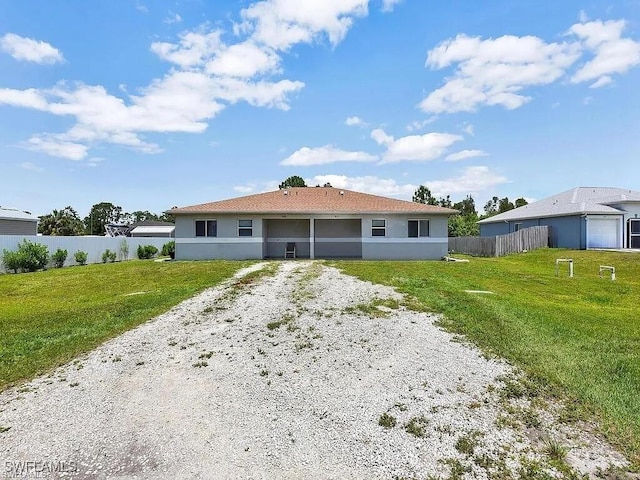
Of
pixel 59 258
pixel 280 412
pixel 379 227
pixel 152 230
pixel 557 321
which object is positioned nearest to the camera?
pixel 280 412

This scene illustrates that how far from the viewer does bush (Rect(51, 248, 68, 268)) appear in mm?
19156

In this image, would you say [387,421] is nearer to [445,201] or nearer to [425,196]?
[425,196]

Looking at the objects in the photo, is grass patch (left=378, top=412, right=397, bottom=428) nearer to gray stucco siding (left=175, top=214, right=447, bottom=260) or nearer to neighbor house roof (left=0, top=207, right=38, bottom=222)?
gray stucco siding (left=175, top=214, right=447, bottom=260)

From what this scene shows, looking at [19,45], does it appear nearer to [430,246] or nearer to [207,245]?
[207,245]

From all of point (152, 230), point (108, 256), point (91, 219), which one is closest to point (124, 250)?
point (108, 256)

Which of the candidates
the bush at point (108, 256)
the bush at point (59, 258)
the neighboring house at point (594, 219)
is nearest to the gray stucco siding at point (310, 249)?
the bush at point (59, 258)

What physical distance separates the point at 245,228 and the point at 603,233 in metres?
22.9

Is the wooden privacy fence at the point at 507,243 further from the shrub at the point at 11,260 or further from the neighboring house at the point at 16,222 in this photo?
the neighboring house at the point at 16,222

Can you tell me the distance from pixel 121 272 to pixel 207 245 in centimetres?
473

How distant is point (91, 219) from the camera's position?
250 ft

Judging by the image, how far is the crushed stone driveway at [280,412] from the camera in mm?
3311

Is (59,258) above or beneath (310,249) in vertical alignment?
beneath

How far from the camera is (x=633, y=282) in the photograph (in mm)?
14445

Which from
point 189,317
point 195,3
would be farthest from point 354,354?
point 195,3
